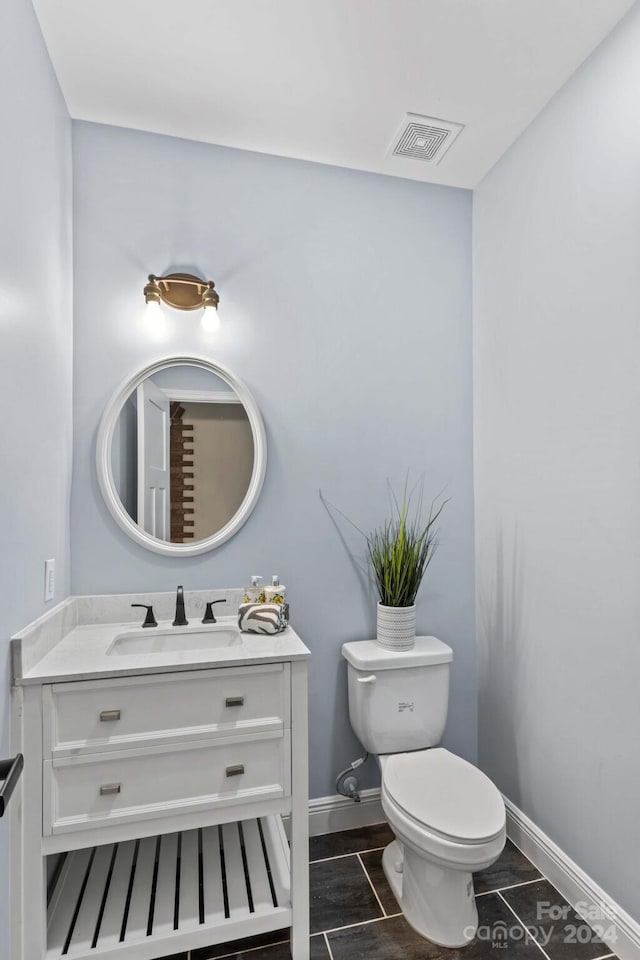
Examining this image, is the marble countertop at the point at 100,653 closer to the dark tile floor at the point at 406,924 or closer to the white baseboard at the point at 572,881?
the dark tile floor at the point at 406,924

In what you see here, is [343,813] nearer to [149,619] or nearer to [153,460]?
[149,619]

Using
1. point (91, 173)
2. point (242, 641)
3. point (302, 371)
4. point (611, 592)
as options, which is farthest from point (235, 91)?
point (611, 592)

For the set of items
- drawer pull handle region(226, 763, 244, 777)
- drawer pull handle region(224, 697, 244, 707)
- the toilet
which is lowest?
the toilet

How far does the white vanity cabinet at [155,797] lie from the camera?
1.29m

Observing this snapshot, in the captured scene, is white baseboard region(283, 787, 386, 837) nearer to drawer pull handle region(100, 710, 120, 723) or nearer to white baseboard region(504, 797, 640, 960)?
white baseboard region(504, 797, 640, 960)

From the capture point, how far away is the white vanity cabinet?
4.22 feet

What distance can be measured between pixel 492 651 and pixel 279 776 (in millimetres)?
1038

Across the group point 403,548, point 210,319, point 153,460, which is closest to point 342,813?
point 403,548

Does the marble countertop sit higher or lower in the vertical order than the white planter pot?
higher

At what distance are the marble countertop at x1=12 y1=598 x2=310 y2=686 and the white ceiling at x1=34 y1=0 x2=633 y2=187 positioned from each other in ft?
5.54

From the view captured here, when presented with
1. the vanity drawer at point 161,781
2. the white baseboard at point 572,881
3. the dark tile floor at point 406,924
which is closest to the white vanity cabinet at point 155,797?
the vanity drawer at point 161,781

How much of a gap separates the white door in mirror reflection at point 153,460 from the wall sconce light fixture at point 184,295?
0.28 meters

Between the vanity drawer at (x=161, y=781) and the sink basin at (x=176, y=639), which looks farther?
the sink basin at (x=176, y=639)

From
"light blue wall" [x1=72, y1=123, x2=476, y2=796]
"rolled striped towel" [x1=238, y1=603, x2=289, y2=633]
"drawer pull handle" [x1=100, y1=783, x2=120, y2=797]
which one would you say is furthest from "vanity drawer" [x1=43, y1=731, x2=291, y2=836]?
"light blue wall" [x1=72, y1=123, x2=476, y2=796]
